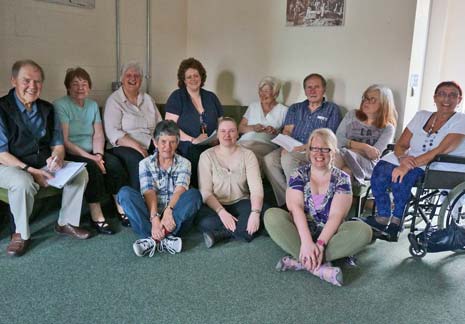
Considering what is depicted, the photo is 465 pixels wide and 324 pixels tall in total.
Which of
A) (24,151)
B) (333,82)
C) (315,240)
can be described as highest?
(333,82)

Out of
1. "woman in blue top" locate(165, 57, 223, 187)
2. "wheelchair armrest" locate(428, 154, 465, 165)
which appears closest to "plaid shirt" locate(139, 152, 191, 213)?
"woman in blue top" locate(165, 57, 223, 187)

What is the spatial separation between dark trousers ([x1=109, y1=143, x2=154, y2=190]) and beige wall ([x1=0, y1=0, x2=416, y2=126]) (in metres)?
0.82

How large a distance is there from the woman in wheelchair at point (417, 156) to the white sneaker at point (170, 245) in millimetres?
1307

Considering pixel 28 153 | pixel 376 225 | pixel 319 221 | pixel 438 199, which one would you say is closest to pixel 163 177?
pixel 28 153

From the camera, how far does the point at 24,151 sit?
2.82 meters

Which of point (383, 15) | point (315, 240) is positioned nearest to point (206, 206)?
point (315, 240)

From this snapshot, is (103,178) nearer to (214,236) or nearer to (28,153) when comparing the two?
(28,153)

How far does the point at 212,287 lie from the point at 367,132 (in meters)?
1.88

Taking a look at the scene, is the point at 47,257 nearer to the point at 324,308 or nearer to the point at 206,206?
the point at 206,206

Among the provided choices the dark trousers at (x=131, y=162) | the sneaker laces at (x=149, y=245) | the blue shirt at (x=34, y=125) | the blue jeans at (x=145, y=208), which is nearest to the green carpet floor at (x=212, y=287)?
the sneaker laces at (x=149, y=245)

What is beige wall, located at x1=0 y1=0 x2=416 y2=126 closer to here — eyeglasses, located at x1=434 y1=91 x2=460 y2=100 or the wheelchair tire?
eyeglasses, located at x1=434 y1=91 x2=460 y2=100

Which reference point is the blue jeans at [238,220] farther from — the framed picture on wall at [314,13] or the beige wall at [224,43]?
the framed picture on wall at [314,13]

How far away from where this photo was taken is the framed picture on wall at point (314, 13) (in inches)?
151

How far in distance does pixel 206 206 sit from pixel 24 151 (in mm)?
1257
